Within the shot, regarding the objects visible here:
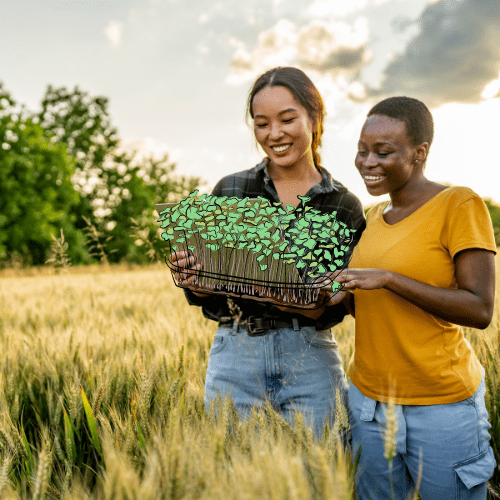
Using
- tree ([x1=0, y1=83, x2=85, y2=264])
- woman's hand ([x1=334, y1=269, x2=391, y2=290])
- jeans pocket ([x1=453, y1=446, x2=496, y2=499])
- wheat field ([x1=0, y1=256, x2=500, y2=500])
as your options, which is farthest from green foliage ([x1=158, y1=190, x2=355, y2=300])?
tree ([x1=0, y1=83, x2=85, y2=264])

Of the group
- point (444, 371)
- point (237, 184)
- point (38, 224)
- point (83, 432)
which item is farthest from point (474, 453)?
point (38, 224)

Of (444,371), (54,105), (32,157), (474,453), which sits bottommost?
(474,453)

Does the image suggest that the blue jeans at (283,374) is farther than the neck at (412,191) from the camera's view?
Yes

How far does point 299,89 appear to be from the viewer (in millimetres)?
1646

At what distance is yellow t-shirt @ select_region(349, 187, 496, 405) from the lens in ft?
4.21

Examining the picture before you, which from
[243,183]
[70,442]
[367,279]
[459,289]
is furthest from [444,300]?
[70,442]

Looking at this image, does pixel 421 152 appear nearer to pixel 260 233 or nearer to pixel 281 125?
pixel 281 125

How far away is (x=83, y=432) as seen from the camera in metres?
1.71

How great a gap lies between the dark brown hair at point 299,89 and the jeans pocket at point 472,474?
1245 millimetres

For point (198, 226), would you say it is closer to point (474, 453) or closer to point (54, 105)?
point (474, 453)

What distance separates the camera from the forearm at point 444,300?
3.98 feet

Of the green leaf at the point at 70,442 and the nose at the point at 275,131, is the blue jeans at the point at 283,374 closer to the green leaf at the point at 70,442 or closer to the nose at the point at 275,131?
the green leaf at the point at 70,442

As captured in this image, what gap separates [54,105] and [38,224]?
10645 mm

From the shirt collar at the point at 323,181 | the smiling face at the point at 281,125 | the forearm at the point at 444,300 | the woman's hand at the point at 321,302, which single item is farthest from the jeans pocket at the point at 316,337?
the smiling face at the point at 281,125
